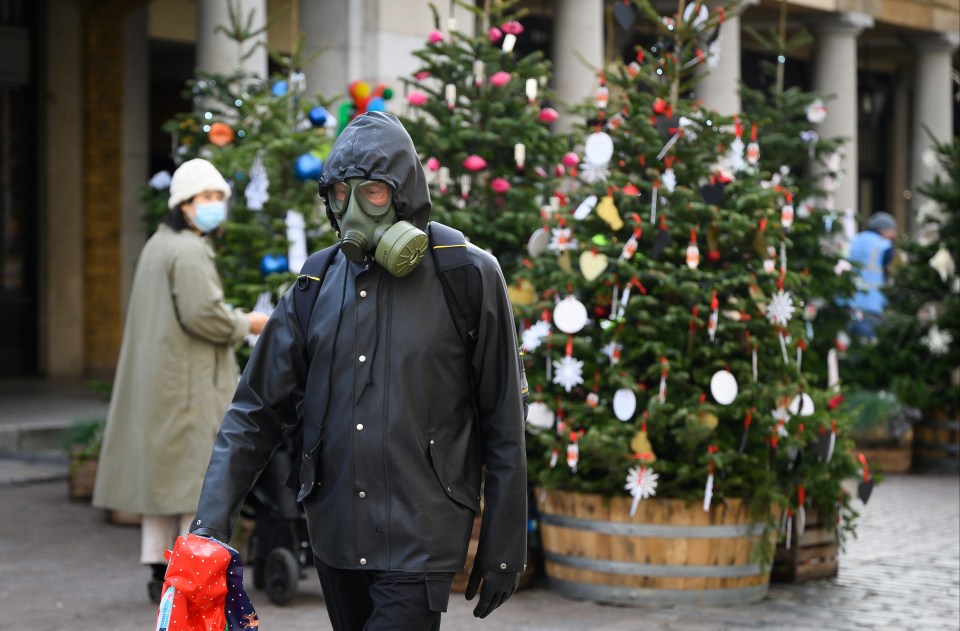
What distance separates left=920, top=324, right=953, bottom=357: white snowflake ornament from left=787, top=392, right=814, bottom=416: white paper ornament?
6.33 meters

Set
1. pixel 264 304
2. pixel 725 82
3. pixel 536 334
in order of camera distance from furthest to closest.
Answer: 1. pixel 725 82
2. pixel 264 304
3. pixel 536 334

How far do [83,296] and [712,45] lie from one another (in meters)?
11.1

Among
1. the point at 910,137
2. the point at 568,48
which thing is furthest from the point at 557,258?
the point at 910,137

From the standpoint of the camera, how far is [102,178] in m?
17.7

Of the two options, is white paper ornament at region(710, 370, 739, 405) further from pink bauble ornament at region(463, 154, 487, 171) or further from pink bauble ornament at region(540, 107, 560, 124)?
pink bauble ornament at region(540, 107, 560, 124)

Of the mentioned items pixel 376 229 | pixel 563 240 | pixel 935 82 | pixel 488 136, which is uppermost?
pixel 935 82

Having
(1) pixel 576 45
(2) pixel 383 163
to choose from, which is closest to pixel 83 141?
(1) pixel 576 45

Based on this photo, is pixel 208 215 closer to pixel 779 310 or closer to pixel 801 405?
pixel 779 310

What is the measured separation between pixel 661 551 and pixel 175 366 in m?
2.36

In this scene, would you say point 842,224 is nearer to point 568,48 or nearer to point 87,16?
point 568,48

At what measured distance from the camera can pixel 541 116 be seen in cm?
924

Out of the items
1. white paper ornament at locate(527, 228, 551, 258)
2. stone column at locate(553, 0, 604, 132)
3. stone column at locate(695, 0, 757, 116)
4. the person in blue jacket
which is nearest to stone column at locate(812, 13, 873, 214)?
stone column at locate(695, 0, 757, 116)

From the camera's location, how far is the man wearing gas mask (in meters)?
3.68

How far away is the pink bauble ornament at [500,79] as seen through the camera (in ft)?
29.4
